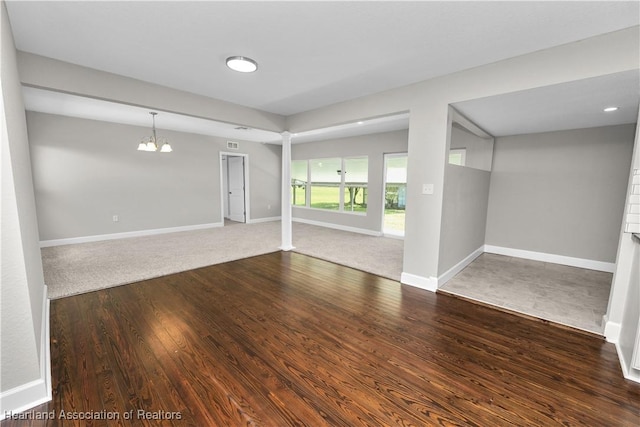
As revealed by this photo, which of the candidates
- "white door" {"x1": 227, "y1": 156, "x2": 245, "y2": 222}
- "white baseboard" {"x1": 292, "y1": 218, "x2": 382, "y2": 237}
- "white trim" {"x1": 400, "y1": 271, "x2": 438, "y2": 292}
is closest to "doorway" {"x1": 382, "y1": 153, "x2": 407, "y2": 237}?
"white baseboard" {"x1": 292, "y1": 218, "x2": 382, "y2": 237}

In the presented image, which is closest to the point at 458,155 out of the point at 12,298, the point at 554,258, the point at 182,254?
the point at 554,258

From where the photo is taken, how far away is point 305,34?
6.94ft

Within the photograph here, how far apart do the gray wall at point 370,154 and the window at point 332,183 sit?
0.53 feet

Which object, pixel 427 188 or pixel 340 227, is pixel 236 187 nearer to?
pixel 340 227

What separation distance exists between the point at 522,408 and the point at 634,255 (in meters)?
1.58

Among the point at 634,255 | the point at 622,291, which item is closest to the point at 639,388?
the point at 622,291

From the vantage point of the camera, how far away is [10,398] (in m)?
1.44

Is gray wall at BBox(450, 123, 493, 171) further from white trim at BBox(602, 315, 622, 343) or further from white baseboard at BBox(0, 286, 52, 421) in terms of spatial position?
white baseboard at BBox(0, 286, 52, 421)

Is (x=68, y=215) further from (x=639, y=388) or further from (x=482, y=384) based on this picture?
(x=639, y=388)

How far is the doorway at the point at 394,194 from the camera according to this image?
6.15m

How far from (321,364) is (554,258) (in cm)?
470

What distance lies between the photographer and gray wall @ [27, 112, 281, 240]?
16.0 feet

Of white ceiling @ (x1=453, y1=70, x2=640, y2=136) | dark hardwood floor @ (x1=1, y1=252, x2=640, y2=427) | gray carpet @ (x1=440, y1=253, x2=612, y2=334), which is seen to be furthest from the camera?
gray carpet @ (x1=440, y1=253, x2=612, y2=334)

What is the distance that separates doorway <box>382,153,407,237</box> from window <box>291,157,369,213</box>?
54 cm
